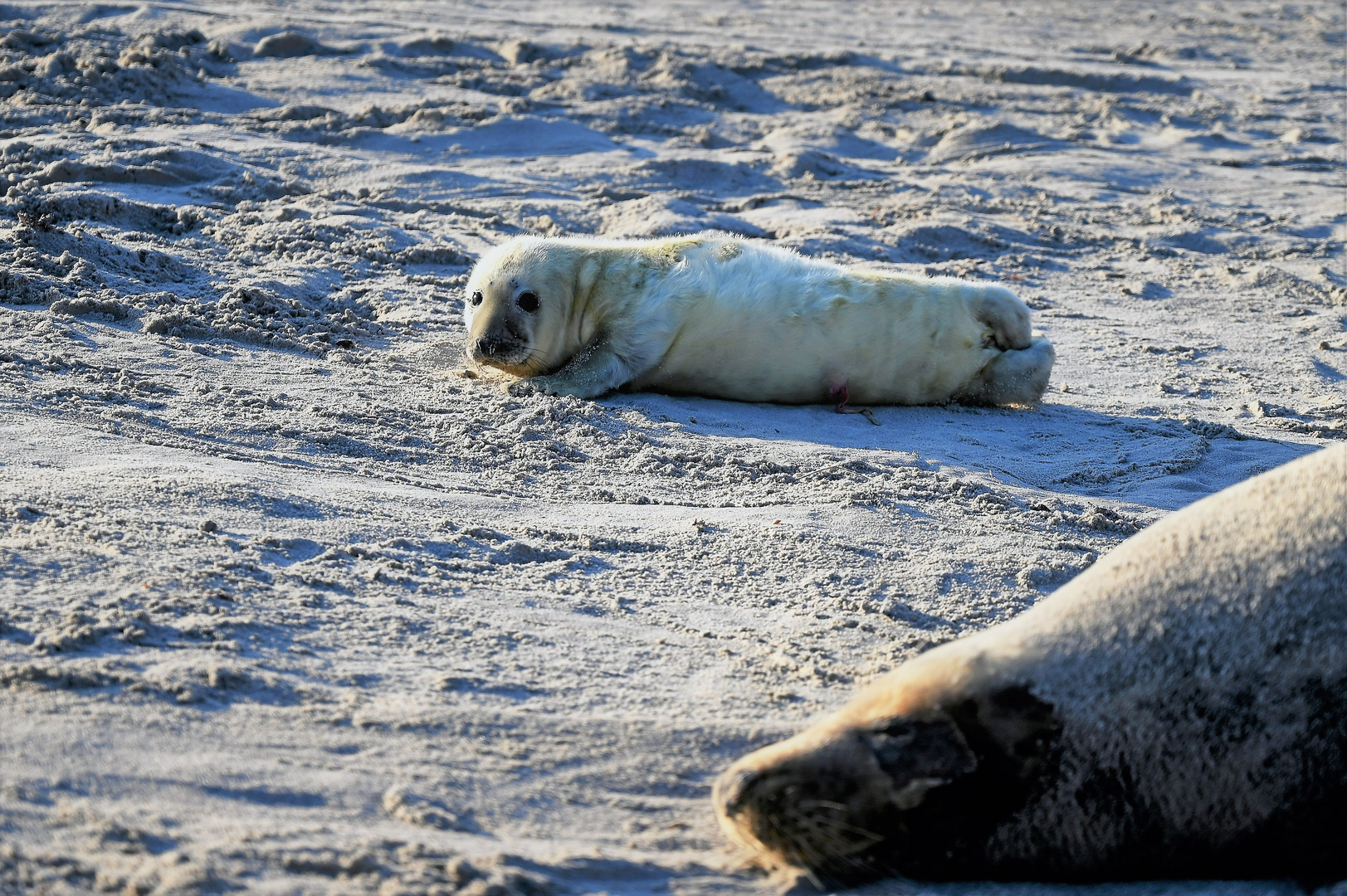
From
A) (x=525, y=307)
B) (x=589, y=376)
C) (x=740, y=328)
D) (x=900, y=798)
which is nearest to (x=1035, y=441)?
(x=740, y=328)

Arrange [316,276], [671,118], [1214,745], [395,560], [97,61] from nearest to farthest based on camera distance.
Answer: [1214,745], [395,560], [316,276], [97,61], [671,118]

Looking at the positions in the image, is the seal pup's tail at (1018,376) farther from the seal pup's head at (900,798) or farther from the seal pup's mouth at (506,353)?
the seal pup's head at (900,798)

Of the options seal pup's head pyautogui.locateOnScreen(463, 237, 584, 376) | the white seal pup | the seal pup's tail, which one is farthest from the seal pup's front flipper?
the seal pup's tail

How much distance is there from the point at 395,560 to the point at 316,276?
9.87 ft

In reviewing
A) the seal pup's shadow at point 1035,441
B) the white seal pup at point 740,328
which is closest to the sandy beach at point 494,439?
the seal pup's shadow at point 1035,441

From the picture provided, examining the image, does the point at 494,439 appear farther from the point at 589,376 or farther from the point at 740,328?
the point at 740,328

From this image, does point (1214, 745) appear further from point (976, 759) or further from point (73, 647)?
point (73, 647)

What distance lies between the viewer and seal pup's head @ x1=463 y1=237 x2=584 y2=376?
214 inches

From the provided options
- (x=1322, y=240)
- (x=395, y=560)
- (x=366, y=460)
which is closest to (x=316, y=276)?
(x=366, y=460)

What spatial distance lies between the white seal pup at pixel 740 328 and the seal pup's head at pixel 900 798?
9.91 ft

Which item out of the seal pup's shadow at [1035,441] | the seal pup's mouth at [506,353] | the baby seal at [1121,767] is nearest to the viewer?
the baby seal at [1121,767]

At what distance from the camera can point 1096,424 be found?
548cm

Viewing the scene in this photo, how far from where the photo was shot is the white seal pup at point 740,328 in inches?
216

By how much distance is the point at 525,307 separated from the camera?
18.2 feet
